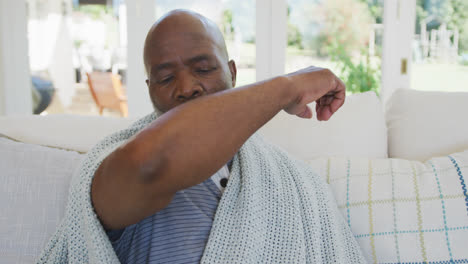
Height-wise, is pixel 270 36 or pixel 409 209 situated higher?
pixel 270 36

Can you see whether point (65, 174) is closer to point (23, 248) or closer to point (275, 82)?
point (23, 248)

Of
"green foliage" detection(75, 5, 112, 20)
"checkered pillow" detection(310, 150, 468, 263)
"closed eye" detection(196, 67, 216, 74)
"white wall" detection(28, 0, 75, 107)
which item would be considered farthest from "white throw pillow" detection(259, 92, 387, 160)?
"white wall" detection(28, 0, 75, 107)

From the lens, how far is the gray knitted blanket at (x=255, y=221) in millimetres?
838

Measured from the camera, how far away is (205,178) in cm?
71

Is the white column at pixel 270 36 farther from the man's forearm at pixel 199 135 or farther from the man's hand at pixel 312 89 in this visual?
the man's forearm at pixel 199 135

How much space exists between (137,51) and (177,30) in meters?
2.20

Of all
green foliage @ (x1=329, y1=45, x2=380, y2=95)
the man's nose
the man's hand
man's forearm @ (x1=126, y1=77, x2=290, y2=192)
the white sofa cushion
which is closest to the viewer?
man's forearm @ (x1=126, y1=77, x2=290, y2=192)

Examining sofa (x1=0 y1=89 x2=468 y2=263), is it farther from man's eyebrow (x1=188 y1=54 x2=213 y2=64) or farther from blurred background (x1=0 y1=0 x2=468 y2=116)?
blurred background (x1=0 y1=0 x2=468 y2=116)

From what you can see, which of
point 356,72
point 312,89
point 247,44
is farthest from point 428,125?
point 247,44

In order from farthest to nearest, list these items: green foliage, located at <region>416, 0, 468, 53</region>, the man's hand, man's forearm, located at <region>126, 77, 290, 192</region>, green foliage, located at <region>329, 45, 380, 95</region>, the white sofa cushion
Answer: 1. green foliage, located at <region>329, 45, 380, 95</region>
2. green foliage, located at <region>416, 0, 468, 53</region>
3. the white sofa cushion
4. the man's hand
5. man's forearm, located at <region>126, 77, 290, 192</region>

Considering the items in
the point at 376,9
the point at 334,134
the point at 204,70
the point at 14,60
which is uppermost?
the point at 376,9

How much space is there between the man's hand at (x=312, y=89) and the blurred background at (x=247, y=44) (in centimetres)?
218

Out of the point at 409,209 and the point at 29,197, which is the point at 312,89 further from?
the point at 29,197

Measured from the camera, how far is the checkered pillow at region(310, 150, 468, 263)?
1137mm
